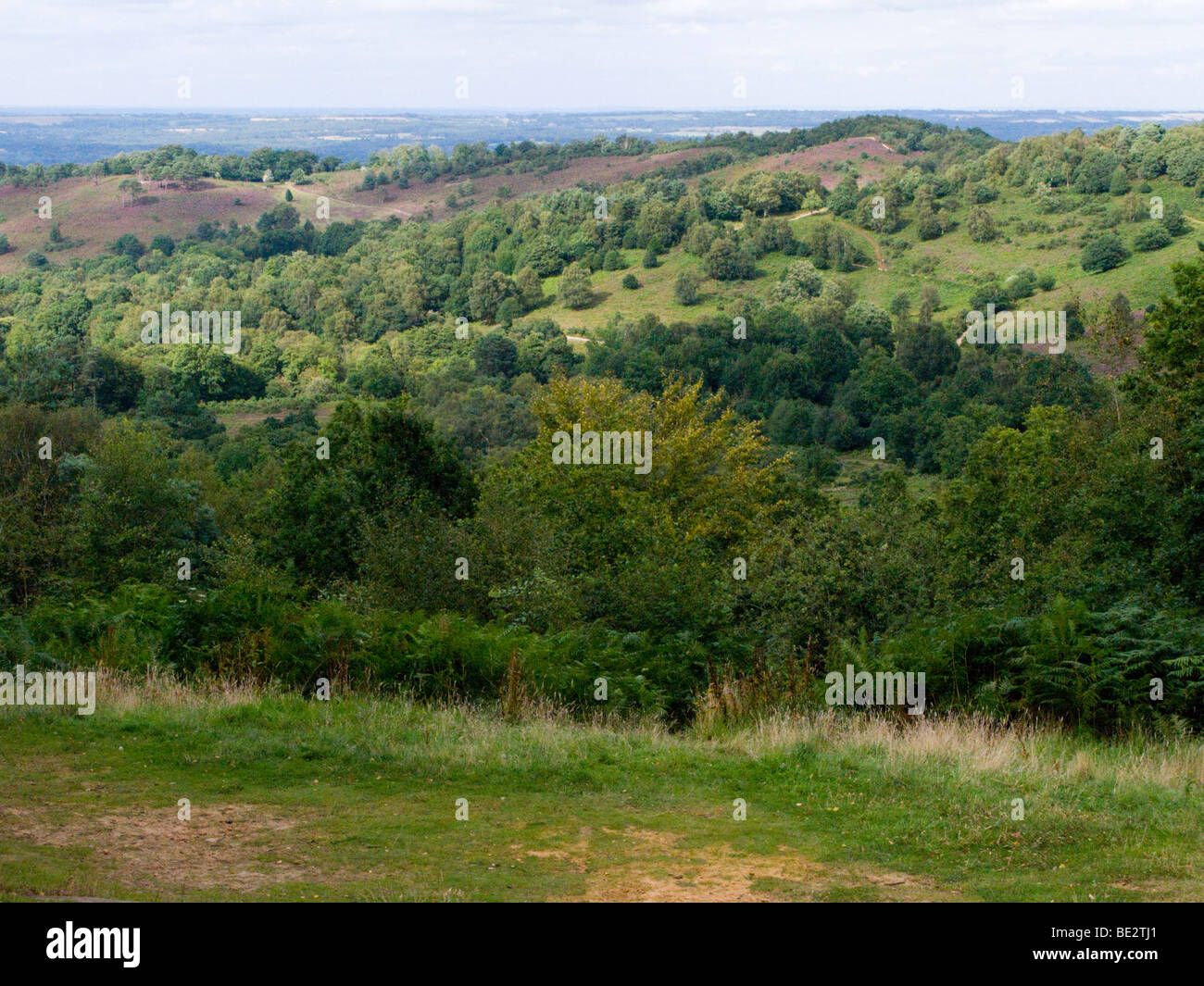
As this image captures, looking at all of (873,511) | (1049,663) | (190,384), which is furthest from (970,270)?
(1049,663)

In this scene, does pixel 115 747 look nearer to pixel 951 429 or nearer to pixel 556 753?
pixel 556 753

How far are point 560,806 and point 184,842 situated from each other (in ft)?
6.92

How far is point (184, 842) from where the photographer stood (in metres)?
6.09

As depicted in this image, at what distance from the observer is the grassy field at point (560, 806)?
565cm

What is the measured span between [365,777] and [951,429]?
55554 mm

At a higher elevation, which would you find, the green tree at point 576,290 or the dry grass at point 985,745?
the green tree at point 576,290

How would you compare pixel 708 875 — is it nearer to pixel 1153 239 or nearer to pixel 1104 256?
pixel 1104 256

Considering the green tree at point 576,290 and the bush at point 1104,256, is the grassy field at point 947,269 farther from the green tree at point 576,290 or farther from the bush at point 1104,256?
the green tree at point 576,290

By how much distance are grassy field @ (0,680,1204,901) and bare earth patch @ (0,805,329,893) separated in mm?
16

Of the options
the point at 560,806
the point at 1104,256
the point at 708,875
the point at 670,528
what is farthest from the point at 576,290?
the point at 708,875

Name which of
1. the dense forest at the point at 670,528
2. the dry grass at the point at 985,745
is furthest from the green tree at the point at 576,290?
the dry grass at the point at 985,745

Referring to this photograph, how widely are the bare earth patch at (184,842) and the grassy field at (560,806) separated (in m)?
0.02

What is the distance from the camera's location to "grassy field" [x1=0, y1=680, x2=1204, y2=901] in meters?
5.65

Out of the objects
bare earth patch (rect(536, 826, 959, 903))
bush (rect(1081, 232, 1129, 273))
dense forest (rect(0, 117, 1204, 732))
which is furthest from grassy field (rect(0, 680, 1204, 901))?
bush (rect(1081, 232, 1129, 273))
